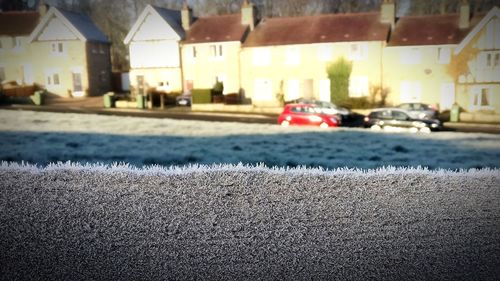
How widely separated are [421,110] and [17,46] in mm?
6979

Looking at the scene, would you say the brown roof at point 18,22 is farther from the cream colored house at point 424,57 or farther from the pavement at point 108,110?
the cream colored house at point 424,57

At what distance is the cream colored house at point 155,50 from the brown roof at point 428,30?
3954 mm

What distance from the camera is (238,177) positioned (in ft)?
18.4

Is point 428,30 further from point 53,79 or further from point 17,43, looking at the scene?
point 17,43

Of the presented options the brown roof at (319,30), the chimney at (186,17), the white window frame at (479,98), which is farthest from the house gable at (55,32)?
the white window frame at (479,98)

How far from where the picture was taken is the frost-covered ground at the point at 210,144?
7.23 metres

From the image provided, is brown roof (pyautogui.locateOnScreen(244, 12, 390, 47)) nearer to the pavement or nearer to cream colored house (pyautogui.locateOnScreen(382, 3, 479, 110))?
cream colored house (pyautogui.locateOnScreen(382, 3, 479, 110))

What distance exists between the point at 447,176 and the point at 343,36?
5.26 m

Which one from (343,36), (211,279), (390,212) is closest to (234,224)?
(211,279)

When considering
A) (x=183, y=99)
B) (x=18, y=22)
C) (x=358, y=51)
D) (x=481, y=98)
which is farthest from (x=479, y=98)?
(x=18, y=22)

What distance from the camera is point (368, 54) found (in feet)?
30.6

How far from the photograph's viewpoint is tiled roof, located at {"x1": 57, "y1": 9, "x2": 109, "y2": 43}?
255 inches

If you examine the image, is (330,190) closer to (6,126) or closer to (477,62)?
(477,62)

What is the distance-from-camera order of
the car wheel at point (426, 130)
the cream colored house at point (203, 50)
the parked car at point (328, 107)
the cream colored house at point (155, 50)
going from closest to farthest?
the cream colored house at point (155, 50) → the cream colored house at point (203, 50) → the car wheel at point (426, 130) → the parked car at point (328, 107)
